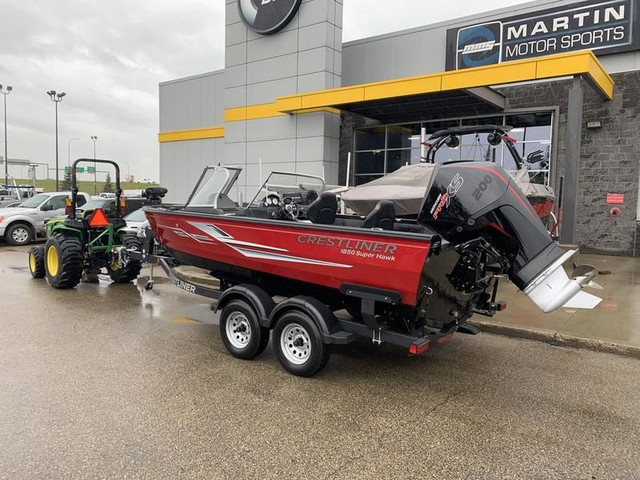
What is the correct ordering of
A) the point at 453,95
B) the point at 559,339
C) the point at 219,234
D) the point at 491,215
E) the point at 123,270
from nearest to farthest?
1. the point at 491,215
2. the point at 219,234
3. the point at 559,339
4. the point at 123,270
5. the point at 453,95

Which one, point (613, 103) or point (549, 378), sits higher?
point (613, 103)

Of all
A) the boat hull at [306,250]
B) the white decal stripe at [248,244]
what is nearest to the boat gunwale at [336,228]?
the boat hull at [306,250]

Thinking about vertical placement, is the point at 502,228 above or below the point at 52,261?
above

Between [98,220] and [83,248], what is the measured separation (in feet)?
2.15

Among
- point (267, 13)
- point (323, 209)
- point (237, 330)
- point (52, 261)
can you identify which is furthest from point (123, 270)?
point (267, 13)

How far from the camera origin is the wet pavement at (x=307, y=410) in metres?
3.18

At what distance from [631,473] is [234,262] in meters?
3.89

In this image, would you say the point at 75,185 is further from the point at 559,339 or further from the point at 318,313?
the point at 559,339

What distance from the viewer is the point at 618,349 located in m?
5.51

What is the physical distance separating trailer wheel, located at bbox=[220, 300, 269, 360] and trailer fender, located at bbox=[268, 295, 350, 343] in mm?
318

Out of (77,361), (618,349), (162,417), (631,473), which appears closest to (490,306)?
(618,349)

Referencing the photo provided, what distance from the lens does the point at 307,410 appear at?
3979 millimetres

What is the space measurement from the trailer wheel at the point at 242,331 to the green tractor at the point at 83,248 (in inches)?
152

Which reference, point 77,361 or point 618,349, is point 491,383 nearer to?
point 618,349
